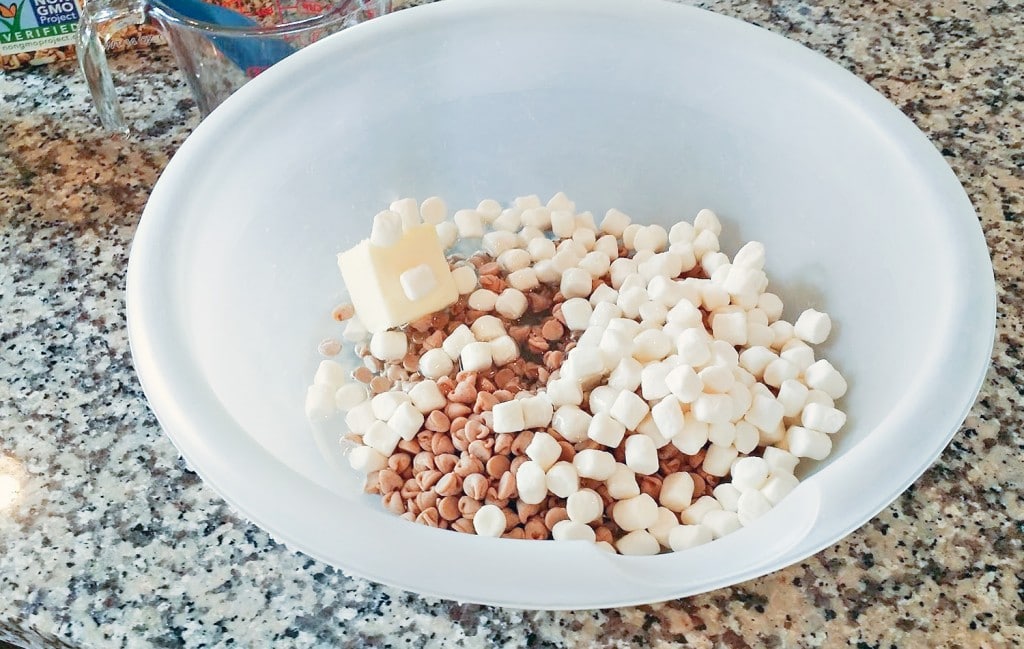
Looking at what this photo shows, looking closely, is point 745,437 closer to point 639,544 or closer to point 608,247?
point 639,544

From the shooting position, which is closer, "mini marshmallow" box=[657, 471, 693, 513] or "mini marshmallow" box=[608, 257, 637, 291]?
"mini marshmallow" box=[657, 471, 693, 513]

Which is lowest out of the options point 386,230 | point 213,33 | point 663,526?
point 663,526

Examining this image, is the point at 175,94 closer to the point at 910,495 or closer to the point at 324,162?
the point at 324,162

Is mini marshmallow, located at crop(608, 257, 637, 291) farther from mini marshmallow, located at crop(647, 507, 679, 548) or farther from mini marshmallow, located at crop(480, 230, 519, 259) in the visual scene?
mini marshmallow, located at crop(647, 507, 679, 548)

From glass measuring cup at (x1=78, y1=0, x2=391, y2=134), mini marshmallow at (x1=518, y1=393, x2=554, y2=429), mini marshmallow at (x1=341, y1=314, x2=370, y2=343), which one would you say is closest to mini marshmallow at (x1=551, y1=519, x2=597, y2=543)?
mini marshmallow at (x1=518, y1=393, x2=554, y2=429)

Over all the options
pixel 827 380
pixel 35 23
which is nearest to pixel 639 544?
pixel 827 380

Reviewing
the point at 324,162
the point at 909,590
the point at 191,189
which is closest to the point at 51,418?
the point at 191,189

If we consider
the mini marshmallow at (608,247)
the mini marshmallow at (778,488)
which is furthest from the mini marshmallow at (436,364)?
the mini marshmallow at (778,488)
